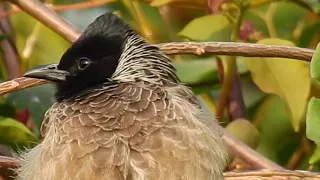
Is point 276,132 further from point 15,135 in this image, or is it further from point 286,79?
point 15,135

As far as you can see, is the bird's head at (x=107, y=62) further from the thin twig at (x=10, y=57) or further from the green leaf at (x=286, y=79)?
the thin twig at (x=10, y=57)

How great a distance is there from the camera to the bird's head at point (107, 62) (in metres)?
2.71

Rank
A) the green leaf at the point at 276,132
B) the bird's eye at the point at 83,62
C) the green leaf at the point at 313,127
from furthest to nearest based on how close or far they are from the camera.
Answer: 1. the green leaf at the point at 276,132
2. the bird's eye at the point at 83,62
3. the green leaf at the point at 313,127

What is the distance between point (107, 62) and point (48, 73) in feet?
0.56

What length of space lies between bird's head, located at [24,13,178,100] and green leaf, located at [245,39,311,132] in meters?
0.24

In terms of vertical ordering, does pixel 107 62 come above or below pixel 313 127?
above

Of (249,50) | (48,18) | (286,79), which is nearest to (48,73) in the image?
(48,18)

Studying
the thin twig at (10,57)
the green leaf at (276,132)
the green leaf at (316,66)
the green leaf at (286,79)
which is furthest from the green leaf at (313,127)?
the thin twig at (10,57)

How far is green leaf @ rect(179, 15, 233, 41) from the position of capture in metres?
2.84

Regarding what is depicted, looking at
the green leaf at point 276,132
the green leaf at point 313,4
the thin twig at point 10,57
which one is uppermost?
the thin twig at point 10,57

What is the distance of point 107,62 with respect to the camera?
278 cm

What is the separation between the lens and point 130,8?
10.4 ft

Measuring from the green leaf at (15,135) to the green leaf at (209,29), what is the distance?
1.57 ft

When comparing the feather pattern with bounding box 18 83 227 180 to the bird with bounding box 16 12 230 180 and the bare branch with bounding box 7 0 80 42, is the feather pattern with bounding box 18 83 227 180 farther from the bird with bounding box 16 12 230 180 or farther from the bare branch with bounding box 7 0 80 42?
the bare branch with bounding box 7 0 80 42
